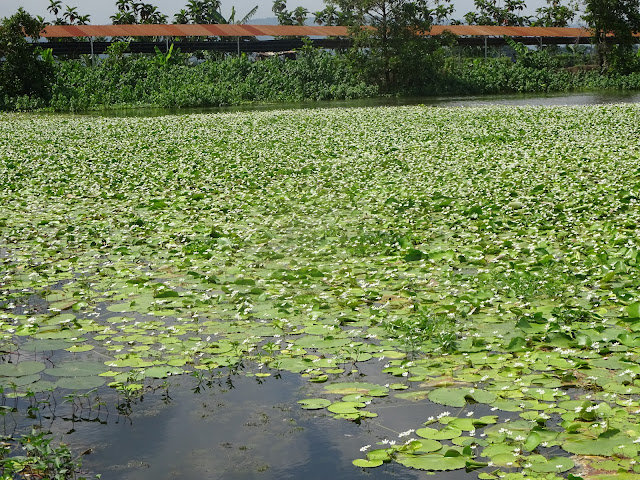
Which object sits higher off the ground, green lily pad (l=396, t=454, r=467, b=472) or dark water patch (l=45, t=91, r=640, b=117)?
dark water patch (l=45, t=91, r=640, b=117)

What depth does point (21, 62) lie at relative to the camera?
34.8 meters

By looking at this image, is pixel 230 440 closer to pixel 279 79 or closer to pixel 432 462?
pixel 432 462

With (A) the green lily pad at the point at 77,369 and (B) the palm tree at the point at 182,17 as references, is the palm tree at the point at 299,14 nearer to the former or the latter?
(B) the palm tree at the point at 182,17

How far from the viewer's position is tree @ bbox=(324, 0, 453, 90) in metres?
43.1

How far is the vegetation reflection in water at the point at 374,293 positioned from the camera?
3.89 metres

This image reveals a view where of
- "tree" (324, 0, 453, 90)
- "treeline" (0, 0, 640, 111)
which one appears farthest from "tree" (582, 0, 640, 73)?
"tree" (324, 0, 453, 90)

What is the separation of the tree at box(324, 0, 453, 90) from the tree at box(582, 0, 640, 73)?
456 inches

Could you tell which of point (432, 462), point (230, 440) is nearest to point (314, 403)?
point (230, 440)

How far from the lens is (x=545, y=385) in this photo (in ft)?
13.6

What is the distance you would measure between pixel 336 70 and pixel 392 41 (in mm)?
3557

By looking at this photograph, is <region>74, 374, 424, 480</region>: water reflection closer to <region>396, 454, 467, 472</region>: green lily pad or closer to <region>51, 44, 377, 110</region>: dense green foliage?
<region>396, 454, 467, 472</region>: green lily pad

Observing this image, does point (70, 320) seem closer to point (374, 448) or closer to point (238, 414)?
point (238, 414)

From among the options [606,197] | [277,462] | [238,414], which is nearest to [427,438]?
[277,462]

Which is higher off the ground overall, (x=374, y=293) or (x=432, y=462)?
(x=374, y=293)
